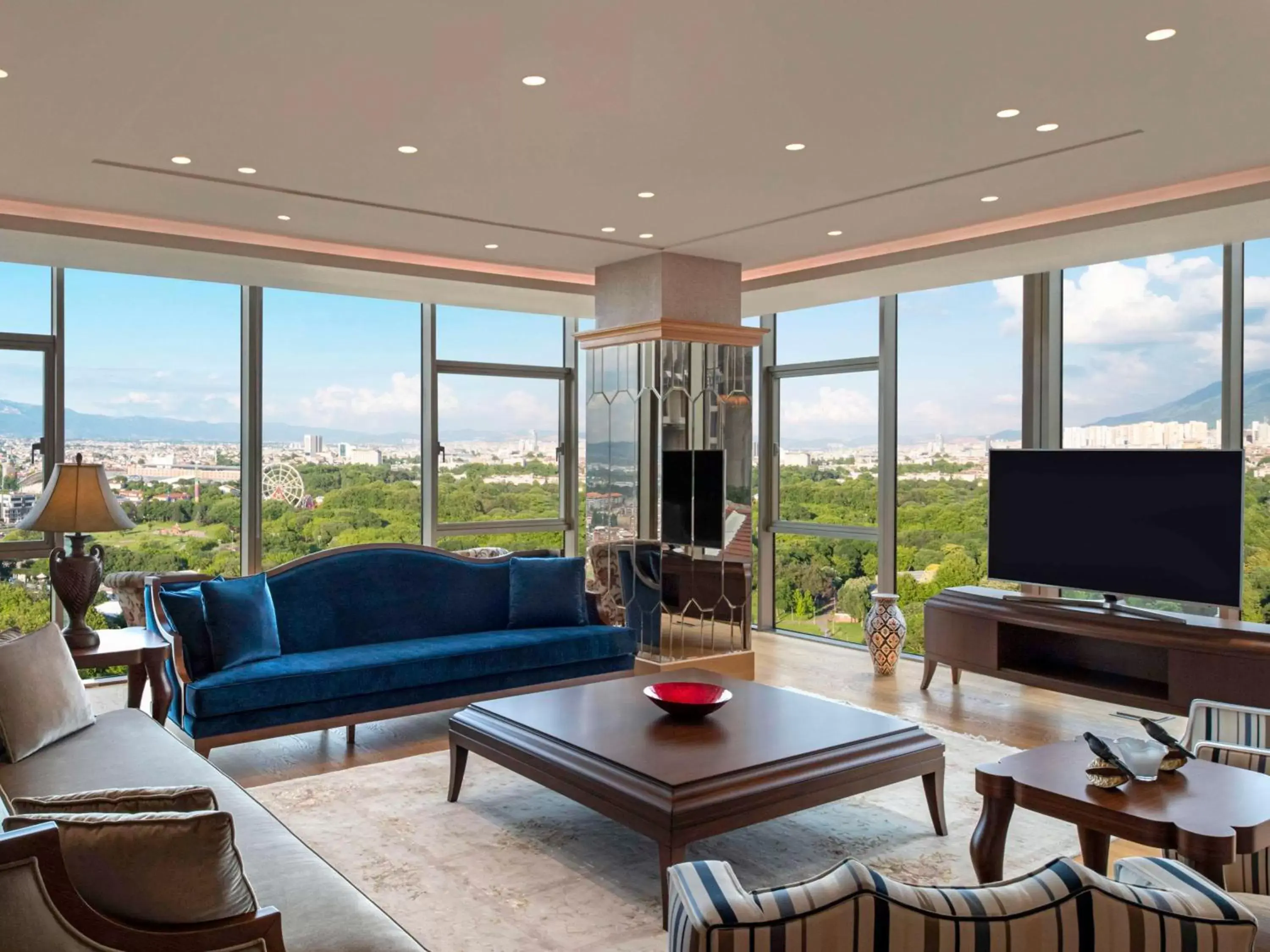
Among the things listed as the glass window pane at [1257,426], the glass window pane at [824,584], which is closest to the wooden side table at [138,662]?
the glass window pane at [824,584]

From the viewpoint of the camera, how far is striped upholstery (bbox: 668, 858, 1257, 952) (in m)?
1.40

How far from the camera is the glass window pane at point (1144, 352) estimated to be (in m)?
5.64

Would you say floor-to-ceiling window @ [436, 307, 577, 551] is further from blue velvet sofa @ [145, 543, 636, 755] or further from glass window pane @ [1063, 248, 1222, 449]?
glass window pane @ [1063, 248, 1222, 449]

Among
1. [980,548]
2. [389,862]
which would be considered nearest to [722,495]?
[980,548]

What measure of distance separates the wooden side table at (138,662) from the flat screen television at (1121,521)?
440 cm

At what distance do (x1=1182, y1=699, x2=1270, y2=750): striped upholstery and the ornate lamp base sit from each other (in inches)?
171

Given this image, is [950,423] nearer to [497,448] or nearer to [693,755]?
[497,448]

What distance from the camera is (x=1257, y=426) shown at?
543 cm

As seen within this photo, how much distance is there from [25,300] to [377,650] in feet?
10.9

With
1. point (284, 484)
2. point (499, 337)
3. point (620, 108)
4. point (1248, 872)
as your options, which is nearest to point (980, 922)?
point (1248, 872)

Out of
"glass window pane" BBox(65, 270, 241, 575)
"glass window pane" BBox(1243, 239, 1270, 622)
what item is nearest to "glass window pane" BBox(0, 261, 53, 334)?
"glass window pane" BBox(65, 270, 241, 575)

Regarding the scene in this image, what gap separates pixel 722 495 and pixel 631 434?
673mm

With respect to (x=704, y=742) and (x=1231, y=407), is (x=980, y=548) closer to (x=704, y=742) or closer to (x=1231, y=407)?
(x=1231, y=407)

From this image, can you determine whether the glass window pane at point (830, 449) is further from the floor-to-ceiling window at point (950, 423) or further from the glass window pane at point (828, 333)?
the floor-to-ceiling window at point (950, 423)
